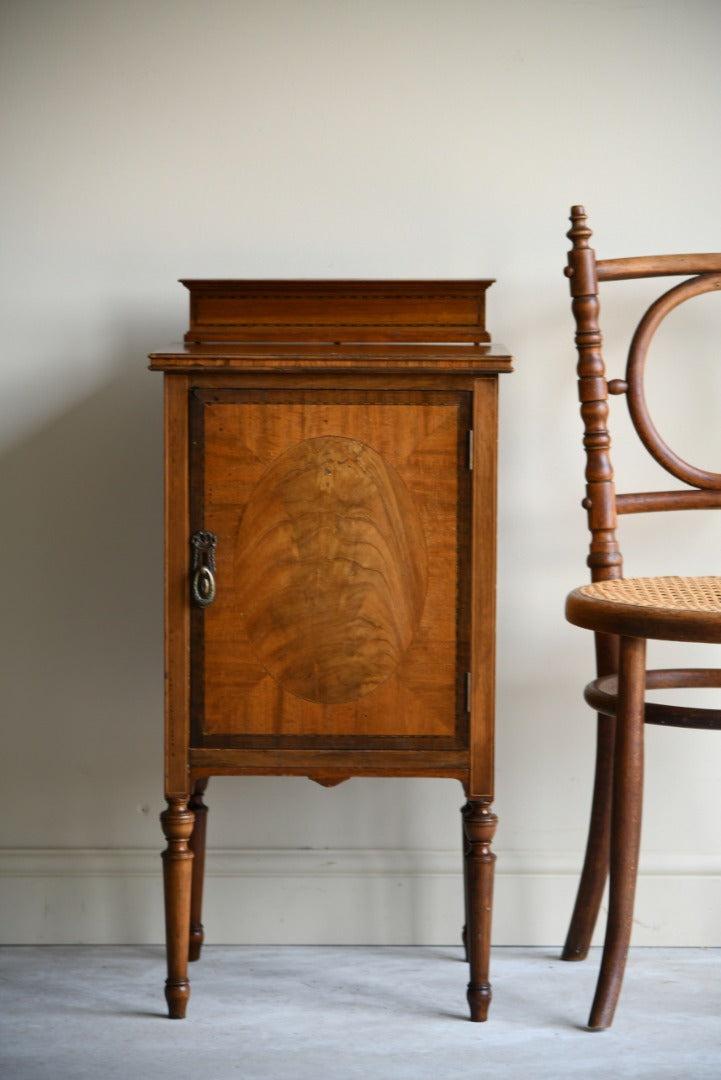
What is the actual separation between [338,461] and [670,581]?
1.61ft

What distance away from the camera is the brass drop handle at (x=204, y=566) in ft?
4.77

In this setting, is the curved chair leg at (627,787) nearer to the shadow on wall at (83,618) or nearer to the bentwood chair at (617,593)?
the bentwood chair at (617,593)

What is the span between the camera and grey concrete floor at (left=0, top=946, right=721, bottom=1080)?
4.58ft

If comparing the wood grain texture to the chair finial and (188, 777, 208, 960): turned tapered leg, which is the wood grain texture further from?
(188, 777, 208, 960): turned tapered leg

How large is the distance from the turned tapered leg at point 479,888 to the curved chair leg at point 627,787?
6.0 inches

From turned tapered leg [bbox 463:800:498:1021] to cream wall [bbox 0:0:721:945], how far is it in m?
0.32

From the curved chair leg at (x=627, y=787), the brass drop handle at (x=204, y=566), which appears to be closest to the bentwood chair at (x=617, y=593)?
the curved chair leg at (x=627, y=787)

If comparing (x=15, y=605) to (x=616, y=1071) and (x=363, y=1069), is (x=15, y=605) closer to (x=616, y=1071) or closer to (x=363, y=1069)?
(x=363, y=1069)

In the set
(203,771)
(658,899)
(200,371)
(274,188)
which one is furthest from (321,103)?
(658,899)

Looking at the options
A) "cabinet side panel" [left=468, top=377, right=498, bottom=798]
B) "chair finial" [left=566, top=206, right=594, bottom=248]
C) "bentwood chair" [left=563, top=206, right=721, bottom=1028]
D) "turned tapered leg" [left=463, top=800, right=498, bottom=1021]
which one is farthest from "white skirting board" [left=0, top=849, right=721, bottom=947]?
"chair finial" [left=566, top=206, right=594, bottom=248]

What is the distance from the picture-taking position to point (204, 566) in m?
1.45

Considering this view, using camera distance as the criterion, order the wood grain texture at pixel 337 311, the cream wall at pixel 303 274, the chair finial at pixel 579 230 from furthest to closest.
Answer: the cream wall at pixel 303 274
the chair finial at pixel 579 230
the wood grain texture at pixel 337 311

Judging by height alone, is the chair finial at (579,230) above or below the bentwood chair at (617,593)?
above

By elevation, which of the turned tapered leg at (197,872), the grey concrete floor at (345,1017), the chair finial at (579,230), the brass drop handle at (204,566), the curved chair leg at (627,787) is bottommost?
the grey concrete floor at (345,1017)
